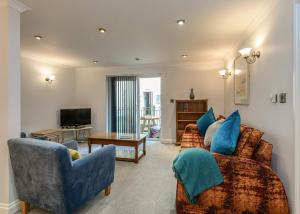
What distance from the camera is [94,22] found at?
259 centimetres

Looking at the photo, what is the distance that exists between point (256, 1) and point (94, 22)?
6.63 feet

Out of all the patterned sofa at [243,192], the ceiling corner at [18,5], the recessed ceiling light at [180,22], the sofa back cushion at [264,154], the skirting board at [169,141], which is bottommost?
the skirting board at [169,141]

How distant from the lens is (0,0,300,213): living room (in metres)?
1.88

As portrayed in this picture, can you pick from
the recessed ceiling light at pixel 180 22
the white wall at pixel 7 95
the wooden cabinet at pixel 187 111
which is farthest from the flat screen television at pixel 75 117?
the recessed ceiling light at pixel 180 22

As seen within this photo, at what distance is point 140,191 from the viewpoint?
2.58 m

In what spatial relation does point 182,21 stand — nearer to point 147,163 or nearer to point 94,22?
point 94,22

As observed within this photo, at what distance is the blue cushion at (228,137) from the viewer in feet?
6.56

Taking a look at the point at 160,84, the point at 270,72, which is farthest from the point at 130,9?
the point at 160,84

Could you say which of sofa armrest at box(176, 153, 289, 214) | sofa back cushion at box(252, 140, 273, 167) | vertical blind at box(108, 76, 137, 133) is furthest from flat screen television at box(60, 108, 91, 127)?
sofa back cushion at box(252, 140, 273, 167)

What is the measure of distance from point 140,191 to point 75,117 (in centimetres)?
364

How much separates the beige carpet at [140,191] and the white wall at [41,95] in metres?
2.54

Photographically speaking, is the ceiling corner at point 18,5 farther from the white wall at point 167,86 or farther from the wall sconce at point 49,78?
the white wall at point 167,86

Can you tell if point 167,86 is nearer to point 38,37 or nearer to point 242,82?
point 242,82

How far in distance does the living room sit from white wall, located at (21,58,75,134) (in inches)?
1.0
